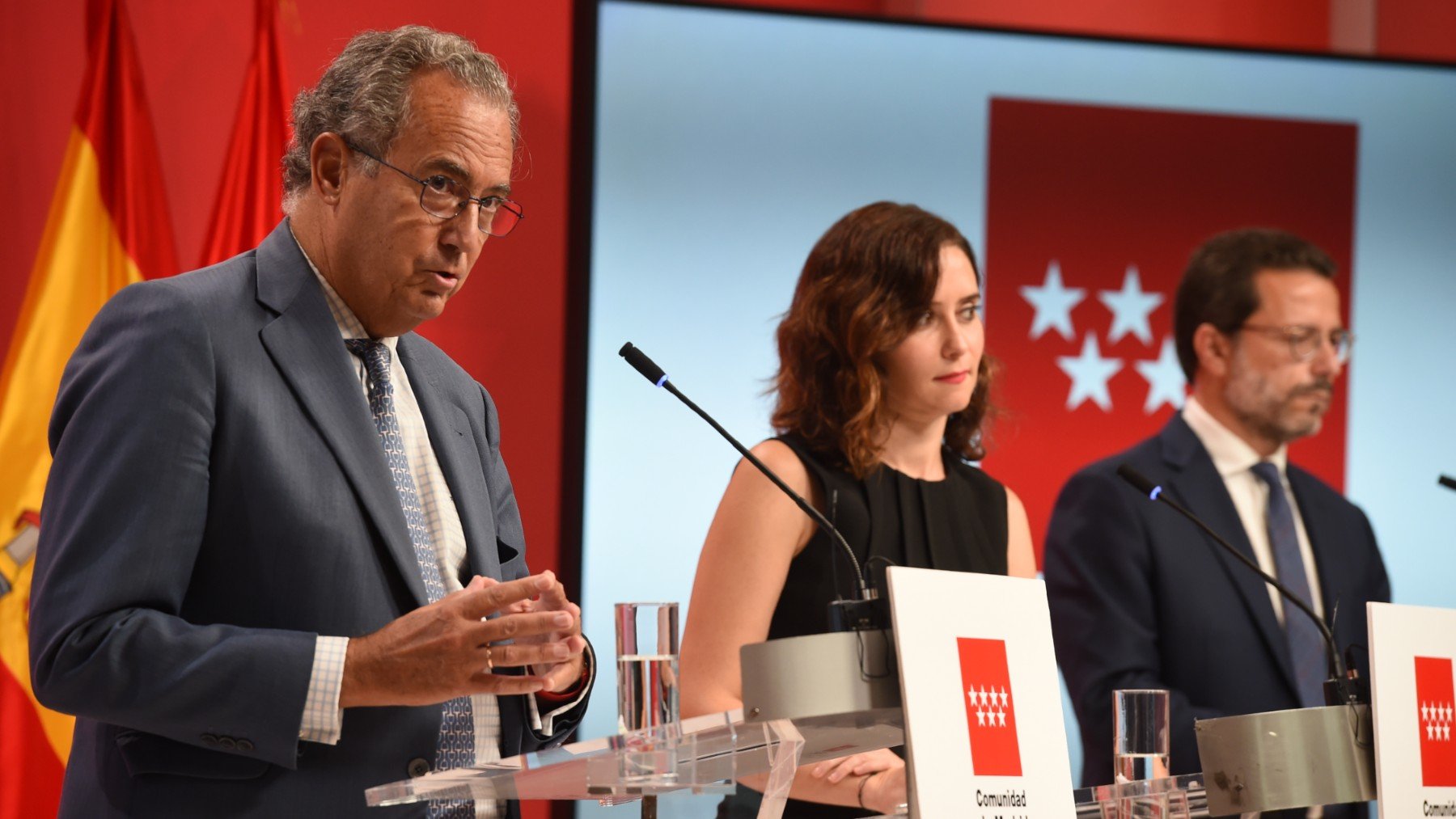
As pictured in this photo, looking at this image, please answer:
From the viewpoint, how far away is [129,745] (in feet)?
5.61

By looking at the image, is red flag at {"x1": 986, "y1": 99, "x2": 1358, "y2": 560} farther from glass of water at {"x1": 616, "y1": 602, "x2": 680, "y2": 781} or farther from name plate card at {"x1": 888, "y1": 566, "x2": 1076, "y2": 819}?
glass of water at {"x1": 616, "y1": 602, "x2": 680, "y2": 781}

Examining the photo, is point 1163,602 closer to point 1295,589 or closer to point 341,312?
point 1295,589

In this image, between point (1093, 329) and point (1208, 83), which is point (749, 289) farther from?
point (1208, 83)

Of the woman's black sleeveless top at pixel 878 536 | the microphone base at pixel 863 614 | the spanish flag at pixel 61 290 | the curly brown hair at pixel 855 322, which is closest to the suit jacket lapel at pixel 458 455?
the microphone base at pixel 863 614

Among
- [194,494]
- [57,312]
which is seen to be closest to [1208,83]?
[57,312]

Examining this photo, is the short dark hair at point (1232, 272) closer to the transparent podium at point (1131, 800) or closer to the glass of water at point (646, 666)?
the transparent podium at point (1131, 800)

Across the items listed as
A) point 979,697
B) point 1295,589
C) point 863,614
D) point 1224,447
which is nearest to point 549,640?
point 863,614

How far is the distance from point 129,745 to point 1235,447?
9.01 ft

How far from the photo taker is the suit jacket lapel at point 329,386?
1818 millimetres

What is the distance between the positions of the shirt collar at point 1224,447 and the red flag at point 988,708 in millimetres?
2140

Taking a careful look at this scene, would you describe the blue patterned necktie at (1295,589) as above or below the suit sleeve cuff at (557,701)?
above

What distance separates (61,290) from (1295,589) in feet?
9.24

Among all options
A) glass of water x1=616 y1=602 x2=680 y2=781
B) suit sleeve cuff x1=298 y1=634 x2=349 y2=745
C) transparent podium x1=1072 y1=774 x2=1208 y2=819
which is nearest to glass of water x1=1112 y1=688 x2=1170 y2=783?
transparent podium x1=1072 y1=774 x2=1208 y2=819

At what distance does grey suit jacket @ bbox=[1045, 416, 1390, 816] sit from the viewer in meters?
3.35
